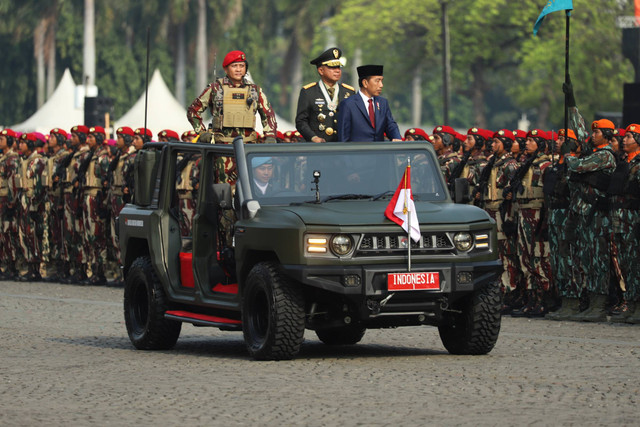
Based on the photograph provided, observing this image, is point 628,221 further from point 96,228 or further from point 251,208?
point 96,228

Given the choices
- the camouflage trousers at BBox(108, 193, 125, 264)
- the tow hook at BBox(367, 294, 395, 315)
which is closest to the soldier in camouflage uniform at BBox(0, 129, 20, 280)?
the camouflage trousers at BBox(108, 193, 125, 264)

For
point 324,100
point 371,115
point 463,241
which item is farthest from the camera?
point 324,100

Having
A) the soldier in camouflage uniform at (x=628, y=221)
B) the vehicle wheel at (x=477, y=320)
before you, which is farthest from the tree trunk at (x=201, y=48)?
the vehicle wheel at (x=477, y=320)

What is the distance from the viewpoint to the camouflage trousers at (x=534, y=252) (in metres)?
20.0

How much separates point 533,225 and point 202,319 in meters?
7.09

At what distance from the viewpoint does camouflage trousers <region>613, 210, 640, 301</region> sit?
18.2 m

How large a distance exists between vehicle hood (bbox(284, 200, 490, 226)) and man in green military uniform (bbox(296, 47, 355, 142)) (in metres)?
2.66

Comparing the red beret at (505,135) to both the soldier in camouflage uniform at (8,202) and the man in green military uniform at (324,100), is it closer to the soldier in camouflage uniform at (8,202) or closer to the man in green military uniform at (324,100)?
the man in green military uniform at (324,100)

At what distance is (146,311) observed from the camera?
1520cm

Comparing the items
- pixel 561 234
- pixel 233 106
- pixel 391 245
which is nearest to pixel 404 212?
pixel 391 245

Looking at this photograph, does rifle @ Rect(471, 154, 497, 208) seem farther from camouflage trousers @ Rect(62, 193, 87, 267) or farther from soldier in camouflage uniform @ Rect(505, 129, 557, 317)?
camouflage trousers @ Rect(62, 193, 87, 267)

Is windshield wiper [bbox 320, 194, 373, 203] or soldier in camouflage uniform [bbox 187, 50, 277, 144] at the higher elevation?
soldier in camouflage uniform [bbox 187, 50, 277, 144]

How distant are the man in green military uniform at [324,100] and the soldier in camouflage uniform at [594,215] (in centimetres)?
325

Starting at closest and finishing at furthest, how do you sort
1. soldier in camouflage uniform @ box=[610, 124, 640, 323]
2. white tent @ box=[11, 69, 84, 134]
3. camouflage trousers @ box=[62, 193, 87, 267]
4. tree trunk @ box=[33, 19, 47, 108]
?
soldier in camouflage uniform @ box=[610, 124, 640, 323], camouflage trousers @ box=[62, 193, 87, 267], white tent @ box=[11, 69, 84, 134], tree trunk @ box=[33, 19, 47, 108]
